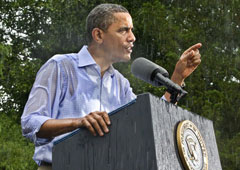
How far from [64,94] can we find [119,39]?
0.44 meters

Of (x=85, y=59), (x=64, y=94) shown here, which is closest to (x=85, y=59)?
(x=85, y=59)

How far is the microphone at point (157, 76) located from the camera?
2.31 meters

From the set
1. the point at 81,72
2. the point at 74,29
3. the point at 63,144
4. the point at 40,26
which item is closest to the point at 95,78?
the point at 81,72

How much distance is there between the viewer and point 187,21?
547 inches

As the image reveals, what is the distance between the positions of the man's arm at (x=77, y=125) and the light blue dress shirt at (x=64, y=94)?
0.13 feet

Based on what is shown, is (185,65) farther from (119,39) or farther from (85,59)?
(85,59)

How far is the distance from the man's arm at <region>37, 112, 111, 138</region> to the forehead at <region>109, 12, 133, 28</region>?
2.31 ft

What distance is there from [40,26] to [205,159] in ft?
47.1

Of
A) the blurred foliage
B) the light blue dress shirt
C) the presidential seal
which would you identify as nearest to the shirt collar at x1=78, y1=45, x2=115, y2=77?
the light blue dress shirt

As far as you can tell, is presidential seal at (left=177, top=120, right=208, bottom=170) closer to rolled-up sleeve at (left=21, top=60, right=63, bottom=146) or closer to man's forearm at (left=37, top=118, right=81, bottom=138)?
man's forearm at (left=37, top=118, right=81, bottom=138)

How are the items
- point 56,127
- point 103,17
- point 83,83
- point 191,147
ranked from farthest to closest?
1. point 103,17
2. point 83,83
3. point 56,127
4. point 191,147

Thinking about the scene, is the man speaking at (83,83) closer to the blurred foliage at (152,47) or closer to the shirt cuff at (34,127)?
the shirt cuff at (34,127)

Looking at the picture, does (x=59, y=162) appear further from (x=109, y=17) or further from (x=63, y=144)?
(x=109, y=17)

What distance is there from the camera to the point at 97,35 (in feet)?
9.00
